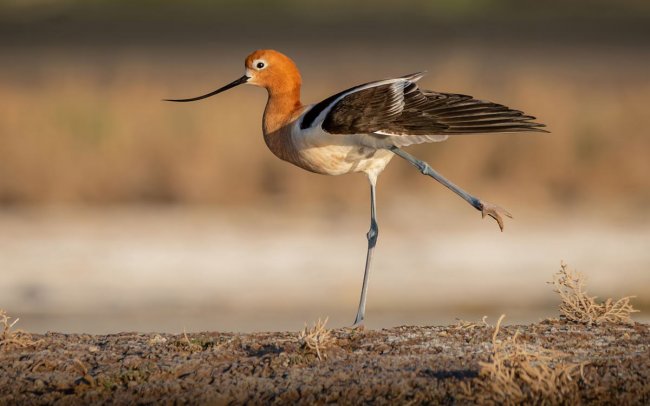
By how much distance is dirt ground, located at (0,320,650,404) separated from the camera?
6.05m

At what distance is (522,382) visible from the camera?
6047 millimetres

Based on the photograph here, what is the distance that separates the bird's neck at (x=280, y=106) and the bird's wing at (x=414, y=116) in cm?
56

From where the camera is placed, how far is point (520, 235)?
12.1m

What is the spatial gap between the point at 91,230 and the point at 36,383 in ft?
19.8

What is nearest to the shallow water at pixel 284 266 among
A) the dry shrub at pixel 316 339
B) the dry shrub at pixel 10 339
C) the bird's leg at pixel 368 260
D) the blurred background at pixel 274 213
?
the blurred background at pixel 274 213

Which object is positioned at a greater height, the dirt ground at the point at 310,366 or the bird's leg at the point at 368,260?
the bird's leg at the point at 368,260

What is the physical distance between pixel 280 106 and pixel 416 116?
0.98m

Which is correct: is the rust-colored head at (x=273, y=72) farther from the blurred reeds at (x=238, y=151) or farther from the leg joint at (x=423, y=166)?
the blurred reeds at (x=238, y=151)

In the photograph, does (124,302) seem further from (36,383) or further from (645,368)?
(645,368)

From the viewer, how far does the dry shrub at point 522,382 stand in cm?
589

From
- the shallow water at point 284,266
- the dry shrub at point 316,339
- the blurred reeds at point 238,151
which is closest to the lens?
the dry shrub at point 316,339

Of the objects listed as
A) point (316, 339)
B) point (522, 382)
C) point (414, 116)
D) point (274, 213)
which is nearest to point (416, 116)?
point (414, 116)

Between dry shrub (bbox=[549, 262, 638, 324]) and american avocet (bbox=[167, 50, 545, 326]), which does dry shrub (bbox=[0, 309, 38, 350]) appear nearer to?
american avocet (bbox=[167, 50, 545, 326])

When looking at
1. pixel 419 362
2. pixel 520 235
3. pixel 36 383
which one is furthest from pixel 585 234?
pixel 36 383
